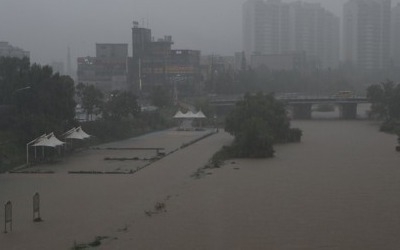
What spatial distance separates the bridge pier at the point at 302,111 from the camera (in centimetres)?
4138

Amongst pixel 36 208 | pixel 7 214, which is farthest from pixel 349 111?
pixel 7 214

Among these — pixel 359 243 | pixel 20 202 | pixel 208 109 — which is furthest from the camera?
pixel 208 109

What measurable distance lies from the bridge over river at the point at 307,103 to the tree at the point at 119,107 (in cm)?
1388

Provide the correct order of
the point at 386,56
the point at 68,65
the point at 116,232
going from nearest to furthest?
the point at 116,232
the point at 386,56
the point at 68,65

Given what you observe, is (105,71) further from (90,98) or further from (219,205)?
(219,205)

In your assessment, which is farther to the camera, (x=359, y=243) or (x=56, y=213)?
(x=56, y=213)

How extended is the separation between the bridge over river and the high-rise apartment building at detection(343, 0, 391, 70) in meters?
37.7

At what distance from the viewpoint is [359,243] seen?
8.44 metres

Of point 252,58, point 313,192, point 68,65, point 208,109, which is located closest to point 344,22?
point 252,58

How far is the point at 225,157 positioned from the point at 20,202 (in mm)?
8375

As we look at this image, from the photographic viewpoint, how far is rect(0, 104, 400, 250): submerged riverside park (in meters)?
8.71

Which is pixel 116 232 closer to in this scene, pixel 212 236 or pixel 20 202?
pixel 212 236

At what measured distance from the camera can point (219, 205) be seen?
11047 mm

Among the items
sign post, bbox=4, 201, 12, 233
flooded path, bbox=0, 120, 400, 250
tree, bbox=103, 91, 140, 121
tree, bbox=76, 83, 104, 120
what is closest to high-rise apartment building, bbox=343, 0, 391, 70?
tree, bbox=103, 91, 140, 121
